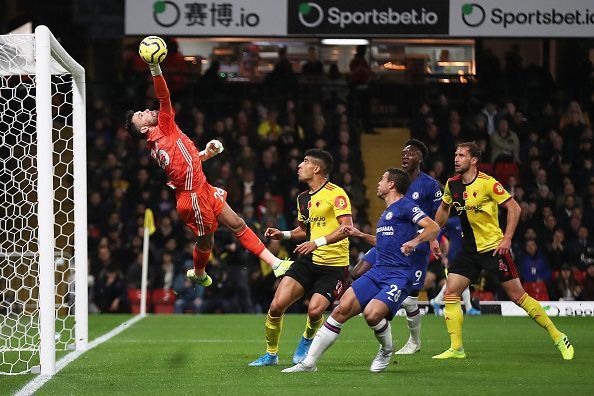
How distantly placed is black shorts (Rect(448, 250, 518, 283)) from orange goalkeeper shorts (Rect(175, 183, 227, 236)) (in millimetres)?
2477

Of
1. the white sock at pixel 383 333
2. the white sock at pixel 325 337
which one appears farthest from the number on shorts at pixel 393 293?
the white sock at pixel 325 337

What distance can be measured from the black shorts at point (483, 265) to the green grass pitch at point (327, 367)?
84 centimetres

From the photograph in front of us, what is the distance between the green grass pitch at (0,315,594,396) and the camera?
8211 millimetres

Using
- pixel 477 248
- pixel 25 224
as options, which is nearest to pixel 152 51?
pixel 477 248

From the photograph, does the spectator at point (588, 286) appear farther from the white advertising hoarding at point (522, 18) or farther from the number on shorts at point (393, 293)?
the number on shorts at point (393, 293)

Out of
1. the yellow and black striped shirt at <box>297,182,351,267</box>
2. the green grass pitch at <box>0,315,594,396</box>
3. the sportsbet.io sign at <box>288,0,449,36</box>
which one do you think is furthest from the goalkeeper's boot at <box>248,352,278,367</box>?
the sportsbet.io sign at <box>288,0,449,36</box>

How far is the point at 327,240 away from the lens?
368 inches

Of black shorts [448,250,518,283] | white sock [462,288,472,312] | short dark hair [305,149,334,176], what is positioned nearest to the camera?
short dark hair [305,149,334,176]

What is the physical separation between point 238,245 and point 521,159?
21.1 feet

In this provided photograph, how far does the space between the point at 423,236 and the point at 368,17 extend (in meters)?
11.9

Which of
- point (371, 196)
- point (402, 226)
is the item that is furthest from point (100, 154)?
point (402, 226)

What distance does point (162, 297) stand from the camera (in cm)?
1989

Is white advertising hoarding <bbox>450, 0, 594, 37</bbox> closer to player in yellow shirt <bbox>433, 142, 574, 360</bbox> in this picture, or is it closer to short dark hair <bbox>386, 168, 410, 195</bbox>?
player in yellow shirt <bbox>433, 142, 574, 360</bbox>

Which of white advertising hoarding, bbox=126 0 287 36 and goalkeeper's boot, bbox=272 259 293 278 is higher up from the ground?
white advertising hoarding, bbox=126 0 287 36
